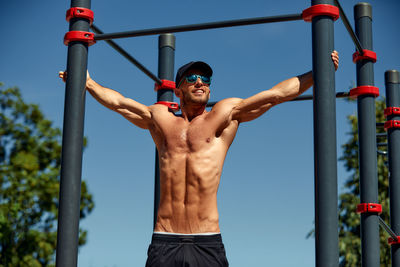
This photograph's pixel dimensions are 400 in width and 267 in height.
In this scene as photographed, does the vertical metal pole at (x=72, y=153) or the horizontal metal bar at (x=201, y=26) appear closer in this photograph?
the vertical metal pole at (x=72, y=153)

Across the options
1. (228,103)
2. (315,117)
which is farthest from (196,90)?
(315,117)

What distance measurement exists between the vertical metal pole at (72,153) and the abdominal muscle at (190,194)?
76 cm

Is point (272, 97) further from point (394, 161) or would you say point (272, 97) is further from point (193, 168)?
point (394, 161)

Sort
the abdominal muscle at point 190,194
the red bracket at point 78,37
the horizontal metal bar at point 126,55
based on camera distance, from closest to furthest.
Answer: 1. the abdominal muscle at point 190,194
2. the red bracket at point 78,37
3. the horizontal metal bar at point 126,55

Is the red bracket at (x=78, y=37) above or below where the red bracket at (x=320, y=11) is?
below

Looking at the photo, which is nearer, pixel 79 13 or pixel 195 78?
pixel 195 78

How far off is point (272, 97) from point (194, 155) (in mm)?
851

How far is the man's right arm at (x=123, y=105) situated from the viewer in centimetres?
541

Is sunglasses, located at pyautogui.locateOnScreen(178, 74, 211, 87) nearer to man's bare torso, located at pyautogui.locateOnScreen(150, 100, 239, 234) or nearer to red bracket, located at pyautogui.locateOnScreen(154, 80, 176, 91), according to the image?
man's bare torso, located at pyautogui.locateOnScreen(150, 100, 239, 234)

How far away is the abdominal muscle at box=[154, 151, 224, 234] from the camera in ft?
15.9

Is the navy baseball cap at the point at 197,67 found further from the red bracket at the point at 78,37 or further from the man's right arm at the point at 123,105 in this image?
the red bracket at the point at 78,37

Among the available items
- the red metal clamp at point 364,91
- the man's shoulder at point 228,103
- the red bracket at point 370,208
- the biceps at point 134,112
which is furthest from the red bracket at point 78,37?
the red bracket at point 370,208

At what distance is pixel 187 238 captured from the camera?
4785 mm

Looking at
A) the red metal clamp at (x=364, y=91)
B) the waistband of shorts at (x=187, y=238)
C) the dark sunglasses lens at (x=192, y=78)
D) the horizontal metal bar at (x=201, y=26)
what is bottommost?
the waistband of shorts at (x=187, y=238)
